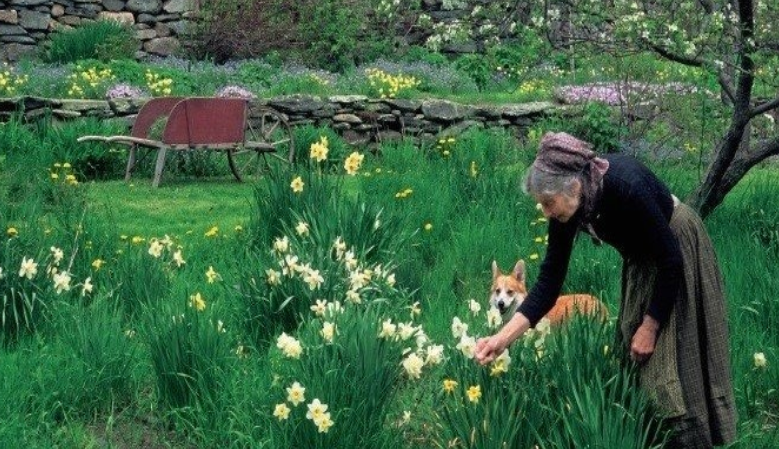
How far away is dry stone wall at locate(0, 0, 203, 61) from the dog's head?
427 inches

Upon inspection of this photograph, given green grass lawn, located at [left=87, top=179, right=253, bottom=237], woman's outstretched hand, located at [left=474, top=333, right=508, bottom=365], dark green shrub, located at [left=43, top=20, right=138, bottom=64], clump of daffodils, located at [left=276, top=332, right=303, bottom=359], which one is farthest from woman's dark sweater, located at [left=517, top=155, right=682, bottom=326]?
dark green shrub, located at [left=43, top=20, right=138, bottom=64]

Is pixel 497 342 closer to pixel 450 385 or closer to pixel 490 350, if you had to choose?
pixel 490 350

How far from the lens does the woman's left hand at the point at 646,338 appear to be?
440 centimetres

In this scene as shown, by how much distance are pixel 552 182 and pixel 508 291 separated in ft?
7.95

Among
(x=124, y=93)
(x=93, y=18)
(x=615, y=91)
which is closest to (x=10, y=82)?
(x=124, y=93)

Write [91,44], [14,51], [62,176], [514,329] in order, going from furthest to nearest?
1. [14,51]
2. [91,44]
3. [62,176]
4. [514,329]

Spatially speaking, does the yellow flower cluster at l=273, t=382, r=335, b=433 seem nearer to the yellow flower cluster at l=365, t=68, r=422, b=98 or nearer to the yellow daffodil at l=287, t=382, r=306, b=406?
the yellow daffodil at l=287, t=382, r=306, b=406

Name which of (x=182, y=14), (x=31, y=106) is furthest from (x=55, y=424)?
(x=182, y=14)

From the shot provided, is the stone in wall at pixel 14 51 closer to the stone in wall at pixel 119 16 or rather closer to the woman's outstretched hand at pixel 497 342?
the stone in wall at pixel 119 16

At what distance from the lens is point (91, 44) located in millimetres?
15852

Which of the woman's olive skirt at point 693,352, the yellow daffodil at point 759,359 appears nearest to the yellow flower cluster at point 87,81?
the yellow daffodil at point 759,359

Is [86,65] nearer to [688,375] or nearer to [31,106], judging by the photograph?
[31,106]

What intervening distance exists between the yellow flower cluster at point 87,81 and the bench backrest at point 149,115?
6.89ft

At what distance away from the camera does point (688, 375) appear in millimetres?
4488
